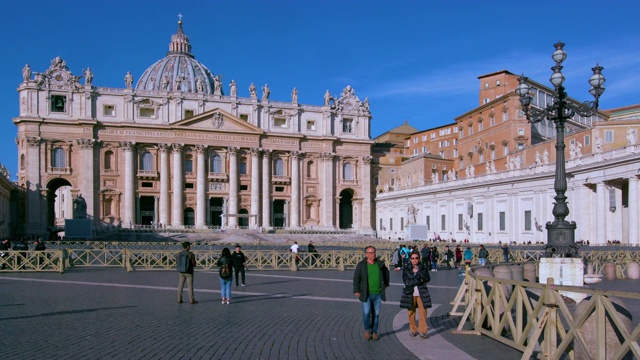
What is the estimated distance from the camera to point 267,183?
75875 mm

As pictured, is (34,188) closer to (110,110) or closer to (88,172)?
(88,172)

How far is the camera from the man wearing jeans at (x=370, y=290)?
10172 mm

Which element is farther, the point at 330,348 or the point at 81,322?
the point at 81,322

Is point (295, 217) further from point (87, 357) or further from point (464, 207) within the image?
point (87, 357)

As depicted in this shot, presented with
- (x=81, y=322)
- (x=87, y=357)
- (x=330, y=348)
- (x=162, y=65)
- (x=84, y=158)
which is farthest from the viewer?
(x=162, y=65)

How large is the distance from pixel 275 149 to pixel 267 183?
440 centimetres

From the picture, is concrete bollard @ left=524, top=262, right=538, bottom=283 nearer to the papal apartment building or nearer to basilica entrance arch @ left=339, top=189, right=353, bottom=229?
the papal apartment building

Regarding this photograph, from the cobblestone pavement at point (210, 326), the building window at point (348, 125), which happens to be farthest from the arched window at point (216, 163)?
the cobblestone pavement at point (210, 326)

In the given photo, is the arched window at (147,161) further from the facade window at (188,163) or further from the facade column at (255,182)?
the facade column at (255,182)

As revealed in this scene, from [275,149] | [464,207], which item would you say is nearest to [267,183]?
[275,149]

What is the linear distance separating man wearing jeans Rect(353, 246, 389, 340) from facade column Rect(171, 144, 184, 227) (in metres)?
62.7

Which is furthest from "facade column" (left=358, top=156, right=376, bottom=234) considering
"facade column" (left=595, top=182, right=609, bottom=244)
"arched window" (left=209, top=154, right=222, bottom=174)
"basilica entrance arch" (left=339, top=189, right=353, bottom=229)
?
"facade column" (left=595, top=182, right=609, bottom=244)

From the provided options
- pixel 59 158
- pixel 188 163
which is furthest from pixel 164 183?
pixel 59 158

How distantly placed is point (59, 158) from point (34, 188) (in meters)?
4.44
